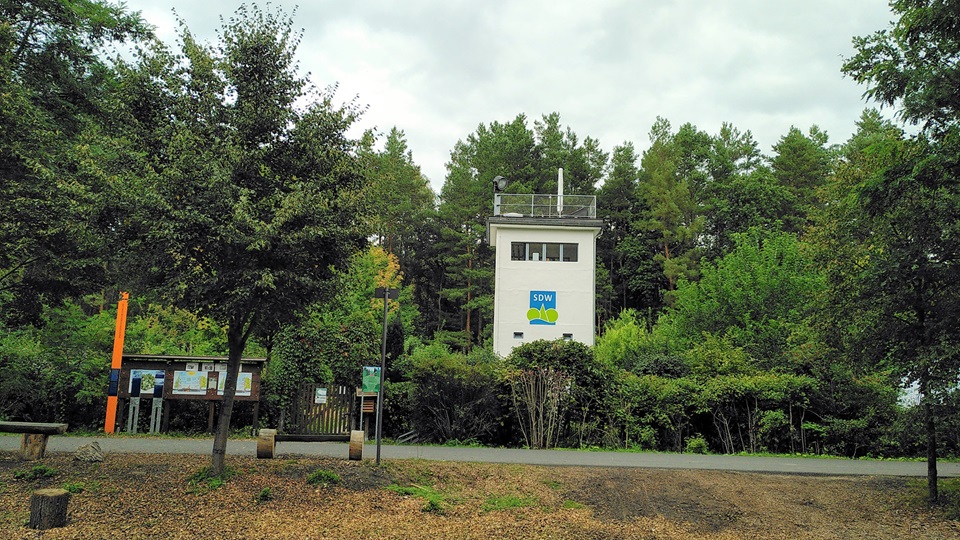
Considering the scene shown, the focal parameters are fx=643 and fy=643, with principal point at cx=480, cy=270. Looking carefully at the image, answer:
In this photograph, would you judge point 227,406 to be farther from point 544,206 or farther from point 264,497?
point 544,206

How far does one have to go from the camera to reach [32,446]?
1046cm

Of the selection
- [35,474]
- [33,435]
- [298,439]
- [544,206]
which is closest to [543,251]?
[544,206]

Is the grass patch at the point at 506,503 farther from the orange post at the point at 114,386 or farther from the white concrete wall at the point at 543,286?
the white concrete wall at the point at 543,286

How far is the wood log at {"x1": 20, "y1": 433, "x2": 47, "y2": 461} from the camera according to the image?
1042 cm

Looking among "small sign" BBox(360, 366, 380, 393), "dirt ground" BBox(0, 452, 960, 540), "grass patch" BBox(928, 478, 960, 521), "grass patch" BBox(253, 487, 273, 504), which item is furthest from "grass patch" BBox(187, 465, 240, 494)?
"grass patch" BBox(928, 478, 960, 521)

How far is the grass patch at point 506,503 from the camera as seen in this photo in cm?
842

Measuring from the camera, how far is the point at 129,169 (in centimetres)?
870

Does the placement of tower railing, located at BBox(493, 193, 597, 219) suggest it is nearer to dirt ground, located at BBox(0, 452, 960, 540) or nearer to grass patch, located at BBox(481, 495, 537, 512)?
dirt ground, located at BBox(0, 452, 960, 540)

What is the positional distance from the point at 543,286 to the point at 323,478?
20.3 m

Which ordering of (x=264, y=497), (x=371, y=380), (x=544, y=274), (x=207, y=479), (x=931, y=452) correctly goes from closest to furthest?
(x=264, y=497), (x=207, y=479), (x=931, y=452), (x=371, y=380), (x=544, y=274)

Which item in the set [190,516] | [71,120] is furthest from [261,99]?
[71,120]

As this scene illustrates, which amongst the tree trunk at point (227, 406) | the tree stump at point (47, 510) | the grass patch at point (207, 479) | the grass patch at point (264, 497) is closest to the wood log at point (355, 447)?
the grass patch at point (207, 479)

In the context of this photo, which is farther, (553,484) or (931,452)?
(553,484)

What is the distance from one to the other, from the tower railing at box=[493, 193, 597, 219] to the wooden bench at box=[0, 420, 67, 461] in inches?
859
